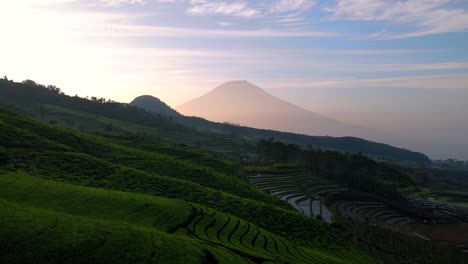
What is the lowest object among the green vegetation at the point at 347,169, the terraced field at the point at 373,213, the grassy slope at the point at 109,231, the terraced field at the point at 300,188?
the terraced field at the point at 373,213

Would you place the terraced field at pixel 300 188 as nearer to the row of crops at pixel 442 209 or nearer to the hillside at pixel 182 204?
the hillside at pixel 182 204

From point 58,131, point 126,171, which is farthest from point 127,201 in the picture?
point 58,131

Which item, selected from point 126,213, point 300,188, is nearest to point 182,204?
point 126,213

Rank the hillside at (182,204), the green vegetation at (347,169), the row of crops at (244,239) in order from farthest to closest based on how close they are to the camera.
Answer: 1. the green vegetation at (347,169)
2. the row of crops at (244,239)
3. the hillside at (182,204)

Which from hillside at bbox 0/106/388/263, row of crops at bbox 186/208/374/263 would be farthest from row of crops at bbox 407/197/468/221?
row of crops at bbox 186/208/374/263

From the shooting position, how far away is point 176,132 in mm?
199125

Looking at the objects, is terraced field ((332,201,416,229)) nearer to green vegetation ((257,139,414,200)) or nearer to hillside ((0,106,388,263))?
green vegetation ((257,139,414,200))

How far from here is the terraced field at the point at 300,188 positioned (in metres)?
63.7

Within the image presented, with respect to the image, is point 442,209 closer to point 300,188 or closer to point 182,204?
point 300,188

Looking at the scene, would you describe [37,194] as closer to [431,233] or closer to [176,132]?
[431,233]

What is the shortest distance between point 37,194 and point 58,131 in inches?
1152

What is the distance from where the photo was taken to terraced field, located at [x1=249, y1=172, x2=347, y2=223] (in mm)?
63688

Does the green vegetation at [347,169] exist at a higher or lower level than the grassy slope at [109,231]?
higher

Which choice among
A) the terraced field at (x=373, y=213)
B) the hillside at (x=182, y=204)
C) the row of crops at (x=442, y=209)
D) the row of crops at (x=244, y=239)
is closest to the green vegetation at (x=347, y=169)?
the row of crops at (x=442, y=209)
